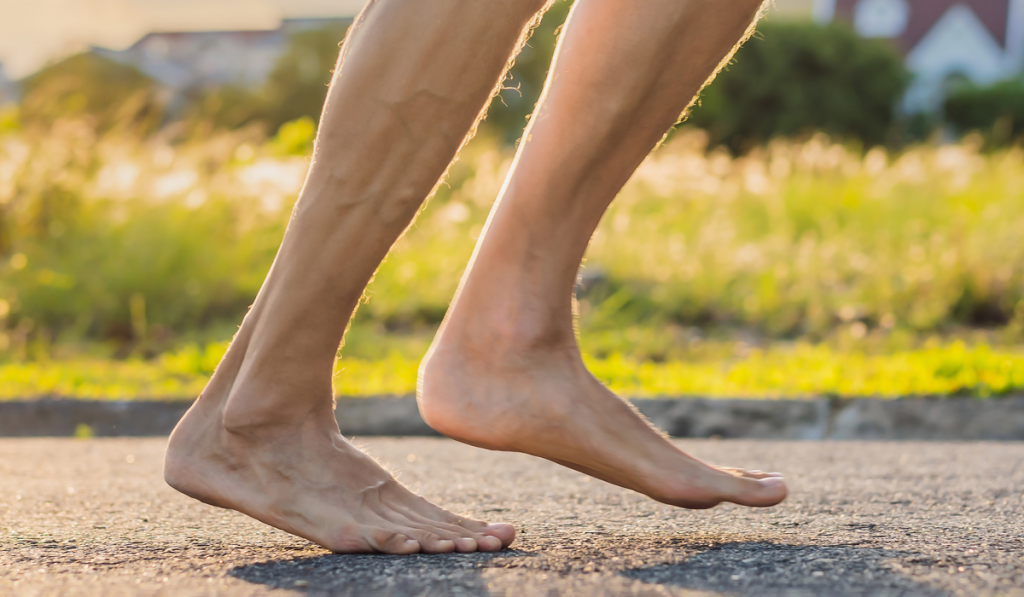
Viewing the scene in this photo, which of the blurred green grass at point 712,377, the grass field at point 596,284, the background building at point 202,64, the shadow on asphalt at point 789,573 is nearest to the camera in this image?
the shadow on asphalt at point 789,573

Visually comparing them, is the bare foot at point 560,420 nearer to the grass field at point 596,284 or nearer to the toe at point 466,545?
the toe at point 466,545

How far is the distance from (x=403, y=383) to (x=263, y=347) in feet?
7.17

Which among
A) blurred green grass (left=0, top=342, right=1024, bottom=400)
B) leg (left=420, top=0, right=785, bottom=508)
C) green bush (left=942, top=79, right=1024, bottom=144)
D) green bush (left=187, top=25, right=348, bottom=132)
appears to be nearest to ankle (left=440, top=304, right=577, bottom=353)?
leg (left=420, top=0, right=785, bottom=508)

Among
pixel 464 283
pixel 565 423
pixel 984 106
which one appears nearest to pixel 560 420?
pixel 565 423

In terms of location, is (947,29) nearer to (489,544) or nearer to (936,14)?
(936,14)

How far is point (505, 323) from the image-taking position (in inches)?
57.0

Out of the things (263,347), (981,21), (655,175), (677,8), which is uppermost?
(981,21)

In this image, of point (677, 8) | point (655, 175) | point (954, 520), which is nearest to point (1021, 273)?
point (655, 175)

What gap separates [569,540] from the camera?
1.35m

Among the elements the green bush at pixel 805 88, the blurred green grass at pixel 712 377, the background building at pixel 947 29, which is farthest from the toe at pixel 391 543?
the background building at pixel 947 29

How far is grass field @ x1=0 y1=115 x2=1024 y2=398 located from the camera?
3.71 meters

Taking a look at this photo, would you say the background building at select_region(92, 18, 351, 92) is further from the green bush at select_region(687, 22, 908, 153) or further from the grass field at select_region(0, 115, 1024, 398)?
the grass field at select_region(0, 115, 1024, 398)

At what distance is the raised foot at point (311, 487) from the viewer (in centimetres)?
130

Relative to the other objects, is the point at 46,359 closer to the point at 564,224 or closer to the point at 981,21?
the point at 564,224
